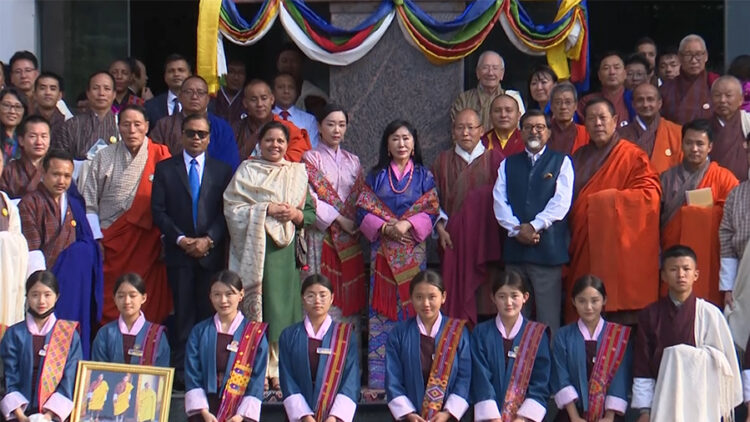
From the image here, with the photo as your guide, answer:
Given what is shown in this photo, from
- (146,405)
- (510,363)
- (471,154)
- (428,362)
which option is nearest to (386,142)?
(471,154)

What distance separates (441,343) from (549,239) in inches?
37.0

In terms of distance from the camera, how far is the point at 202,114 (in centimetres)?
806

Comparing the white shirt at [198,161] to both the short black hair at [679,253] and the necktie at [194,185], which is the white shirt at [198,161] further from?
the short black hair at [679,253]

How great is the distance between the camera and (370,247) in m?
8.13

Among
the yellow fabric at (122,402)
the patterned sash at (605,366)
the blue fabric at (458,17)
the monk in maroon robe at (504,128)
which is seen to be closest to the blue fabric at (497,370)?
the patterned sash at (605,366)

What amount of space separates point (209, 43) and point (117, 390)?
2790 mm

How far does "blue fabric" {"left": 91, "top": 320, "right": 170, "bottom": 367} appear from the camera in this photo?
23.0ft

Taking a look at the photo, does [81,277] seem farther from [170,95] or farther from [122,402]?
[170,95]

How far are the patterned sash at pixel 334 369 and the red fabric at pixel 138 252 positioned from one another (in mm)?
1282

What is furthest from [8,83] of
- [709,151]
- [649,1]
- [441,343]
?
[649,1]

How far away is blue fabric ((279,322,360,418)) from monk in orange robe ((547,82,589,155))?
190cm

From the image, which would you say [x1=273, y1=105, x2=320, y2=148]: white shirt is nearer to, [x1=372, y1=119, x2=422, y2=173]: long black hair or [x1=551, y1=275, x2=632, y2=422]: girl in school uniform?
[x1=372, y1=119, x2=422, y2=173]: long black hair

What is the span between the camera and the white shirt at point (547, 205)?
7.49 meters

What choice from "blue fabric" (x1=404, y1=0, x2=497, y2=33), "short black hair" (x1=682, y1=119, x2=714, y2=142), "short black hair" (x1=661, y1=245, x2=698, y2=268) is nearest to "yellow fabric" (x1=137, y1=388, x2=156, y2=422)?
"short black hair" (x1=661, y1=245, x2=698, y2=268)
